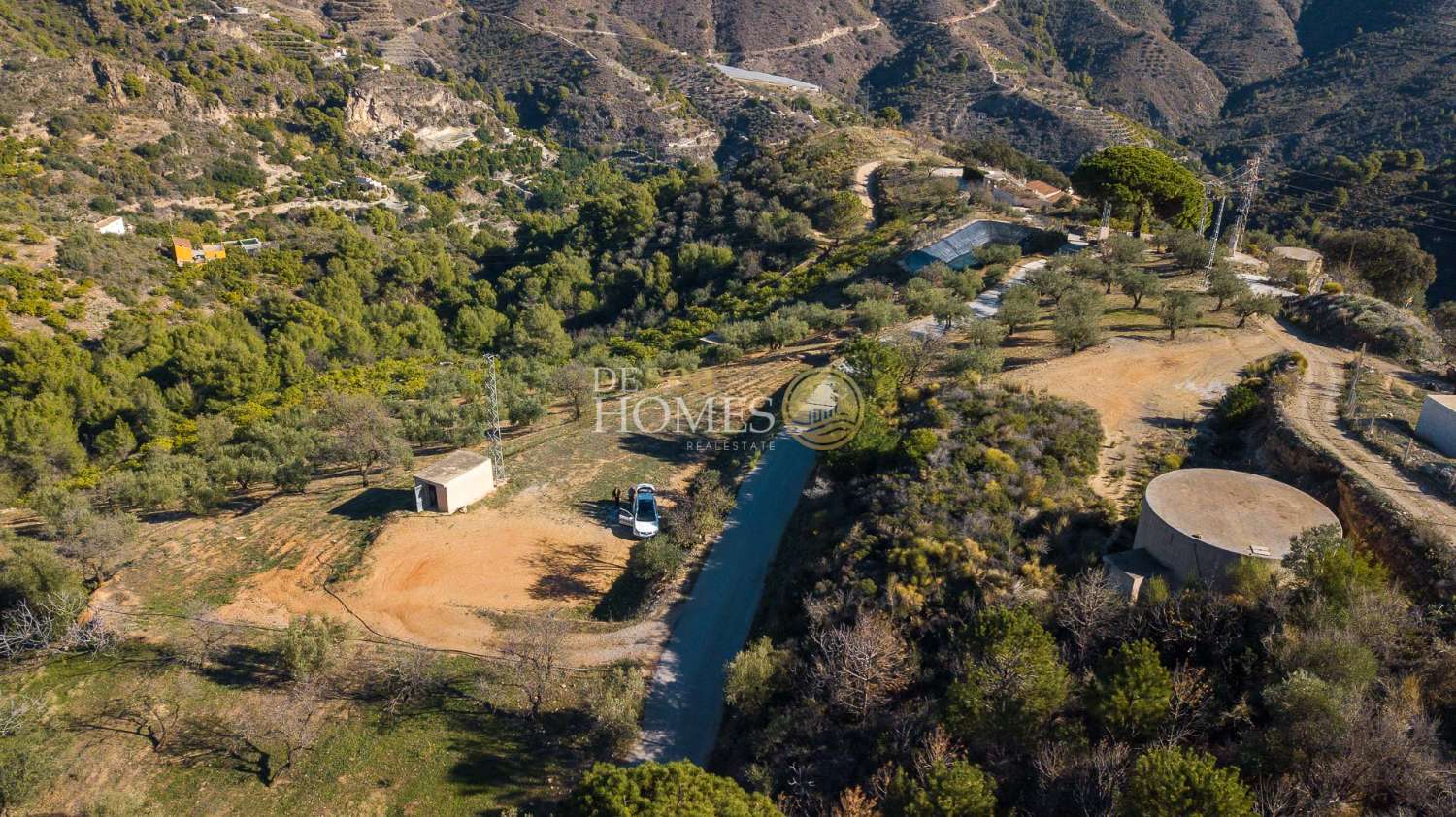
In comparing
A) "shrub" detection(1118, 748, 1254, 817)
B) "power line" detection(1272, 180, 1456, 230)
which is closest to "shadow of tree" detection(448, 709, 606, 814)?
"shrub" detection(1118, 748, 1254, 817)

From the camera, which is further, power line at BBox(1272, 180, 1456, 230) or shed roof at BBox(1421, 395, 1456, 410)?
power line at BBox(1272, 180, 1456, 230)

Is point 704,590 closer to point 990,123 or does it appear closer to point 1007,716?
point 1007,716

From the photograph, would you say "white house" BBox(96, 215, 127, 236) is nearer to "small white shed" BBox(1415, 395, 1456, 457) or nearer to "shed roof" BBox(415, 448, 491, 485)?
"shed roof" BBox(415, 448, 491, 485)

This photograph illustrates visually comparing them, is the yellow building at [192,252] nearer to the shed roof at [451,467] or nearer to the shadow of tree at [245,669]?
the shed roof at [451,467]

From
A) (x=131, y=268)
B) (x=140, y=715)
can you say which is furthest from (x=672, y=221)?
(x=140, y=715)

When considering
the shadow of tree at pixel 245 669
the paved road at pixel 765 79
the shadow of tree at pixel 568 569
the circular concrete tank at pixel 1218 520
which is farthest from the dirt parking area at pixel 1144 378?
the paved road at pixel 765 79

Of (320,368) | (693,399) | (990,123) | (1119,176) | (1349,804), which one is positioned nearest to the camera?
(1349,804)
